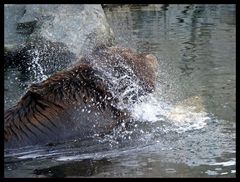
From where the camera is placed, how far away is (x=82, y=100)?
707 centimetres

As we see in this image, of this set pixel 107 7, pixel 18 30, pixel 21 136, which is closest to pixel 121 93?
pixel 21 136

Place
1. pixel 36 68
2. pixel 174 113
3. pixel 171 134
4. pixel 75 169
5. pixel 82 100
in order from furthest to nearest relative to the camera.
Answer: pixel 36 68, pixel 174 113, pixel 171 134, pixel 82 100, pixel 75 169

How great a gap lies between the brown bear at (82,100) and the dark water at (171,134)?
0.55 feet

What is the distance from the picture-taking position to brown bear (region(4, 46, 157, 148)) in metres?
6.75

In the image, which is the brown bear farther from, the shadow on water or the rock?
the rock

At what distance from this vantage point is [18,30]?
44.4ft

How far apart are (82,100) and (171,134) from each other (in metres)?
1.30

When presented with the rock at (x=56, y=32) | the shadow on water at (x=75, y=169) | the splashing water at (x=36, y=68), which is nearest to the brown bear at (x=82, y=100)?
the shadow on water at (x=75, y=169)

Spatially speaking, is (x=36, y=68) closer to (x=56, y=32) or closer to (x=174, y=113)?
(x=56, y=32)

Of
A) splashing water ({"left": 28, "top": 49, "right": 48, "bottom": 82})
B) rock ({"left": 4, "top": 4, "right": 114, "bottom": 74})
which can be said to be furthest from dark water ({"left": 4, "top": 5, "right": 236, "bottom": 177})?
rock ({"left": 4, "top": 4, "right": 114, "bottom": 74})

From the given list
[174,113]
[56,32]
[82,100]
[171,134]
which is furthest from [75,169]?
[56,32]

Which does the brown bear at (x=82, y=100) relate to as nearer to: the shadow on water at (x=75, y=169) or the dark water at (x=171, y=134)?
the dark water at (x=171, y=134)

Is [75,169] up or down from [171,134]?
down

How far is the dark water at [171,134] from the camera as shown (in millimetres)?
6121
